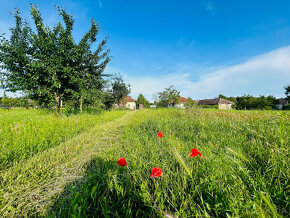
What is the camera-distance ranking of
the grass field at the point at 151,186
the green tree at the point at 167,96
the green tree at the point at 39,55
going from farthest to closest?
the green tree at the point at 167,96, the green tree at the point at 39,55, the grass field at the point at 151,186

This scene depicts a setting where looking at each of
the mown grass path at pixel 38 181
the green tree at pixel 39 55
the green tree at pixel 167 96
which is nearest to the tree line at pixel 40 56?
the green tree at pixel 39 55

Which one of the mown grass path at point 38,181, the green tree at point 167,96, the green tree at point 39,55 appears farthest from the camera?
the green tree at point 167,96

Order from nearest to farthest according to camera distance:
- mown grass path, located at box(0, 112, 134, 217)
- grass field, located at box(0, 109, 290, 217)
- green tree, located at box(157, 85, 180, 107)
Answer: grass field, located at box(0, 109, 290, 217) → mown grass path, located at box(0, 112, 134, 217) → green tree, located at box(157, 85, 180, 107)

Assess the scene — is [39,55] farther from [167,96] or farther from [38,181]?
[167,96]

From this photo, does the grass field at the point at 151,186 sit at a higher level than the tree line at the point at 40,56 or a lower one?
lower

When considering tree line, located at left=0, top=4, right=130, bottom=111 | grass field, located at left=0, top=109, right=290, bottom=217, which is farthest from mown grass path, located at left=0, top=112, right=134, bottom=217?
tree line, located at left=0, top=4, right=130, bottom=111

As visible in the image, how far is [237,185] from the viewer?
1.14m

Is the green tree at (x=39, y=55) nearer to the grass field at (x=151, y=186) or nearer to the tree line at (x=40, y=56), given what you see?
the tree line at (x=40, y=56)

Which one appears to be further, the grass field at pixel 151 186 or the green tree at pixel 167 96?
the green tree at pixel 167 96

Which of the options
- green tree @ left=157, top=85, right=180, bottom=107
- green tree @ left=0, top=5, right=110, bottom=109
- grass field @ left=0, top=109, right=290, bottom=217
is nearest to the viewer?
grass field @ left=0, top=109, right=290, bottom=217

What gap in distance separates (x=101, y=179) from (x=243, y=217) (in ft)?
4.94

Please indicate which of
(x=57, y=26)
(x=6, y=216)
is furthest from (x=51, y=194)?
(x=57, y=26)

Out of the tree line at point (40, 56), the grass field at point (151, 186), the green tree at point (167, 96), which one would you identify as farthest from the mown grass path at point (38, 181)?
the green tree at point (167, 96)

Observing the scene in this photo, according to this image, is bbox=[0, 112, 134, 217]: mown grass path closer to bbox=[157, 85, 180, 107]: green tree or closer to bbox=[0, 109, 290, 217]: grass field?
bbox=[0, 109, 290, 217]: grass field
